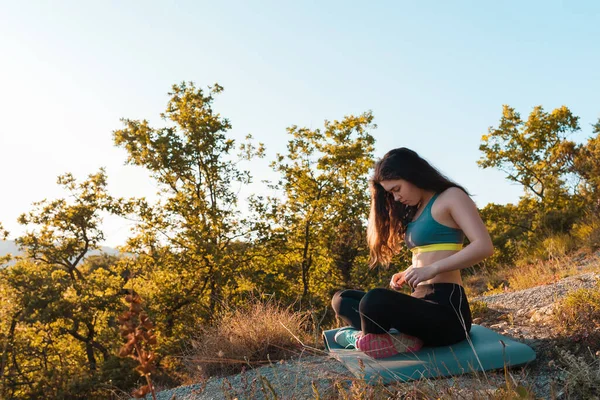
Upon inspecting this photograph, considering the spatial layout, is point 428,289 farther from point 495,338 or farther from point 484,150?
point 484,150

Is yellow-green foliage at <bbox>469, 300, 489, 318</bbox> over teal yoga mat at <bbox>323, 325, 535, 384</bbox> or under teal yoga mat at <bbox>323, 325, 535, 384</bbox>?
under

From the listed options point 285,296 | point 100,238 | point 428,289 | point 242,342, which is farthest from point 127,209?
point 428,289

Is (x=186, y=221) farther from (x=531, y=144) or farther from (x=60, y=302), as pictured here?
(x=531, y=144)

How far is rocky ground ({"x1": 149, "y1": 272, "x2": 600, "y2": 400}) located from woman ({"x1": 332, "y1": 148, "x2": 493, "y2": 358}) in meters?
0.36

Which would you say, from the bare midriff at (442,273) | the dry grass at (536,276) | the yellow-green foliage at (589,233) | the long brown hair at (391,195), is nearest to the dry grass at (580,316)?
the bare midriff at (442,273)

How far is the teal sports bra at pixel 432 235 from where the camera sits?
3.62 metres

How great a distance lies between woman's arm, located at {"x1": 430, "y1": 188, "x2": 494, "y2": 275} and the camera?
326 centimetres

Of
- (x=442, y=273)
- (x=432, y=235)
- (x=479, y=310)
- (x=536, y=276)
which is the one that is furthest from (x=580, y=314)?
(x=536, y=276)

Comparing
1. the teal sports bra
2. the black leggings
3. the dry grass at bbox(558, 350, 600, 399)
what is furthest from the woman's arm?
the dry grass at bbox(558, 350, 600, 399)

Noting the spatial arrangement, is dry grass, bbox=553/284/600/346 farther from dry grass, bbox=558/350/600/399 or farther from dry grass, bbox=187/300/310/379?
dry grass, bbox=187/300/310/379

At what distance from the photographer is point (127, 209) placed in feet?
44.3

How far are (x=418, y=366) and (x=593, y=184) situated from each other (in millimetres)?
13065

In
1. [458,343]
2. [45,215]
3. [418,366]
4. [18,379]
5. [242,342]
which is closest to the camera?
[418,366]

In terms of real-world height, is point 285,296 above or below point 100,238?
below
